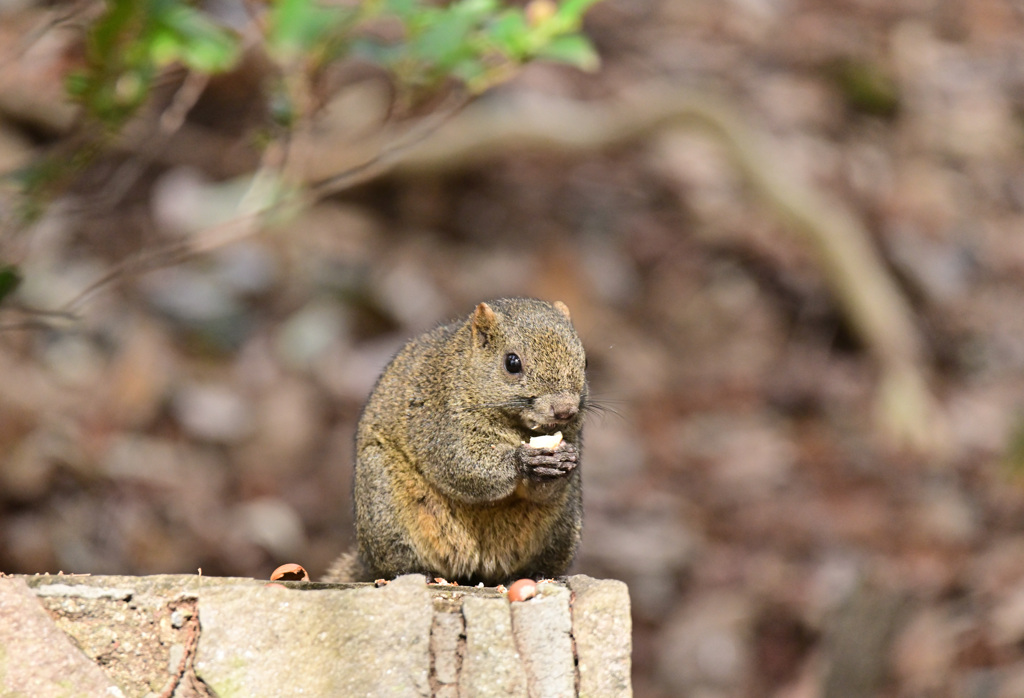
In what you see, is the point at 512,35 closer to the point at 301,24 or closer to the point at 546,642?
the point at 301,24

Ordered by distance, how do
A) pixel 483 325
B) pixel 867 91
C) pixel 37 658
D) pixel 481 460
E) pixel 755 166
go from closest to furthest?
pixel 37 658 → pixel 481 460 → pixel 483 325 → pixel 755 166 → pixel 867 91

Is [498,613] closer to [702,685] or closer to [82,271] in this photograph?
[702,685]

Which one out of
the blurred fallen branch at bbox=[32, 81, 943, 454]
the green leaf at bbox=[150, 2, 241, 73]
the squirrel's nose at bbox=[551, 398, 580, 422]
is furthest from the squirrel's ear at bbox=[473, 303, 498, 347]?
the blurred fallen branch at bbox=[32, 81, 943, 454]

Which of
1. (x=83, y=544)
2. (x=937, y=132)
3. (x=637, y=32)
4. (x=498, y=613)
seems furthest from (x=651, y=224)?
(x=498, y=613)

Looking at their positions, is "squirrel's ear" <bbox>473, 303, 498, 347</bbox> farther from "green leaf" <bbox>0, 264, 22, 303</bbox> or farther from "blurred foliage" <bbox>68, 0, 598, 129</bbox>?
"green leaf" <bbox>0, 264, 22, 303</bbox>

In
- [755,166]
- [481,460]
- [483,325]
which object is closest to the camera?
[481,460]

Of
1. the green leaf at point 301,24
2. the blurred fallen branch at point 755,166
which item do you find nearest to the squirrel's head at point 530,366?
the green leaf at point 301,24

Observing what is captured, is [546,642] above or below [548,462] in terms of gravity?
below

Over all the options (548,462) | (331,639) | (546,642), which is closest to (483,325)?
(548,462)
